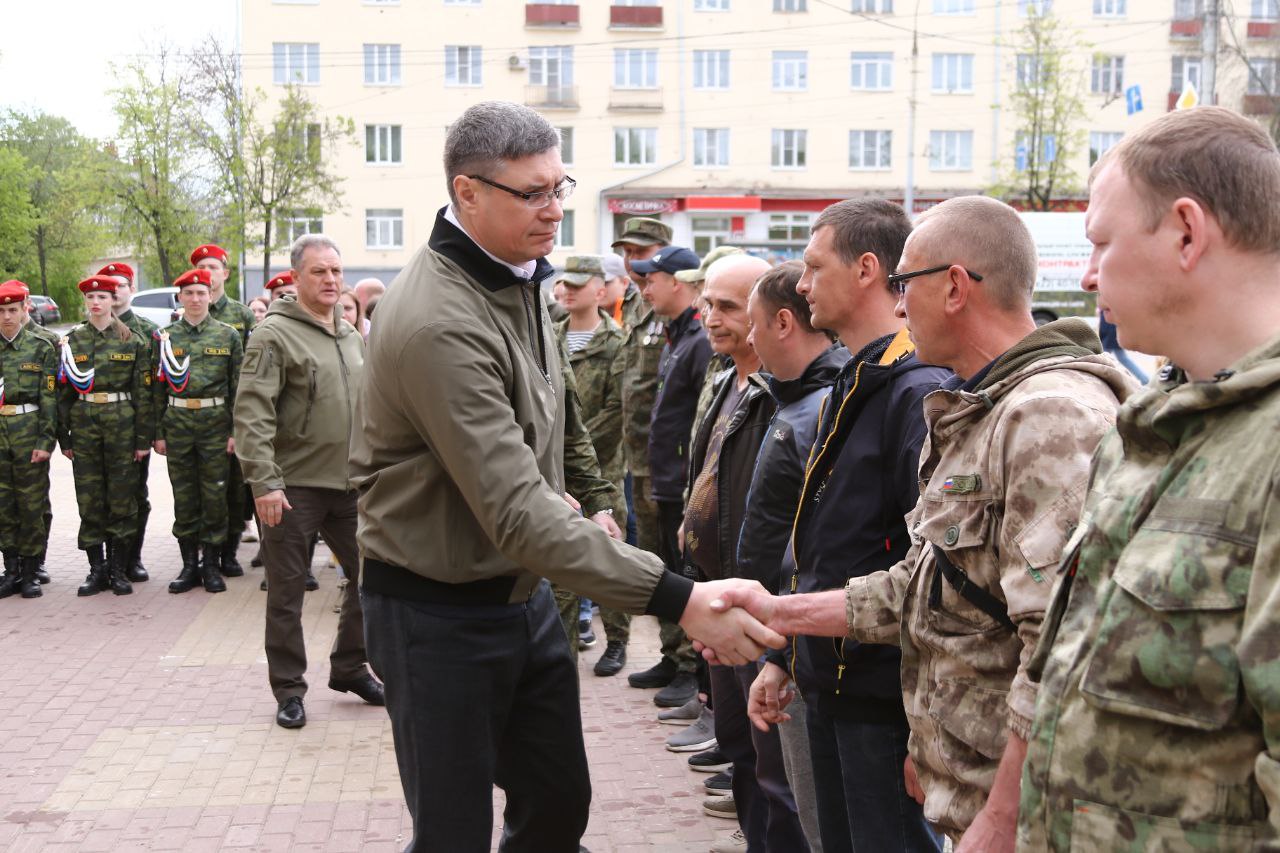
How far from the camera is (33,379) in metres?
9.47

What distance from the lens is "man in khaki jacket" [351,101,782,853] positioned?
291cm

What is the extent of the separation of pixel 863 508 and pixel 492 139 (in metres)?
1.34

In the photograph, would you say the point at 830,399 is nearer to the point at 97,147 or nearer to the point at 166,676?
the point at 166,676

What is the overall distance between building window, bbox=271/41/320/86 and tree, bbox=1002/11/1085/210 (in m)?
25.4

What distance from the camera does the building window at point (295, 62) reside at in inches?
1767

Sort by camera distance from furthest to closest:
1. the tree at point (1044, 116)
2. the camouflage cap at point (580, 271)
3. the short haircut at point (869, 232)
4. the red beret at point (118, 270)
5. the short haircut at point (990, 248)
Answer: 1. the tree at point (1044, 116)
2. the red beret at point (118, 270)
3. the camouflage cap at point (580, 271)
4. the short haircut at point (869, 232)
5. the short haircut at point (990, 248)

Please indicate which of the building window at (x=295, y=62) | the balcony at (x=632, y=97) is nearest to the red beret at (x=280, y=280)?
the building window at (x=295, y=62)

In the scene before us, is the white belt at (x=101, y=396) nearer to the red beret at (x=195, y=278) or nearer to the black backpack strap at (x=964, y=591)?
the red beret at (x=195, y=278)

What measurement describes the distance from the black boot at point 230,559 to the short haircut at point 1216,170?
9303 millimetres

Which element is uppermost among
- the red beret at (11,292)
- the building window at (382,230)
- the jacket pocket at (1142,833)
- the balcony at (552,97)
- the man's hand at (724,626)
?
the balcony at (552,97)

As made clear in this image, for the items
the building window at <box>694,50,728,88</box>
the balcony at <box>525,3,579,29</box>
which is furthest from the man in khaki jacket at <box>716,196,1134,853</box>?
the balcony at <box>525,3,579,29</box>

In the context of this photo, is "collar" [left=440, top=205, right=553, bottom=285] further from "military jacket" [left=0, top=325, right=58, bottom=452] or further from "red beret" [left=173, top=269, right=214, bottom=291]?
"military jacket" [left=0, top=325, right=58, bottom=452]

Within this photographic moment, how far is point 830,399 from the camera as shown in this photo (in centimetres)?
319

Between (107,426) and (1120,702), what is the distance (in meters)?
9.41
